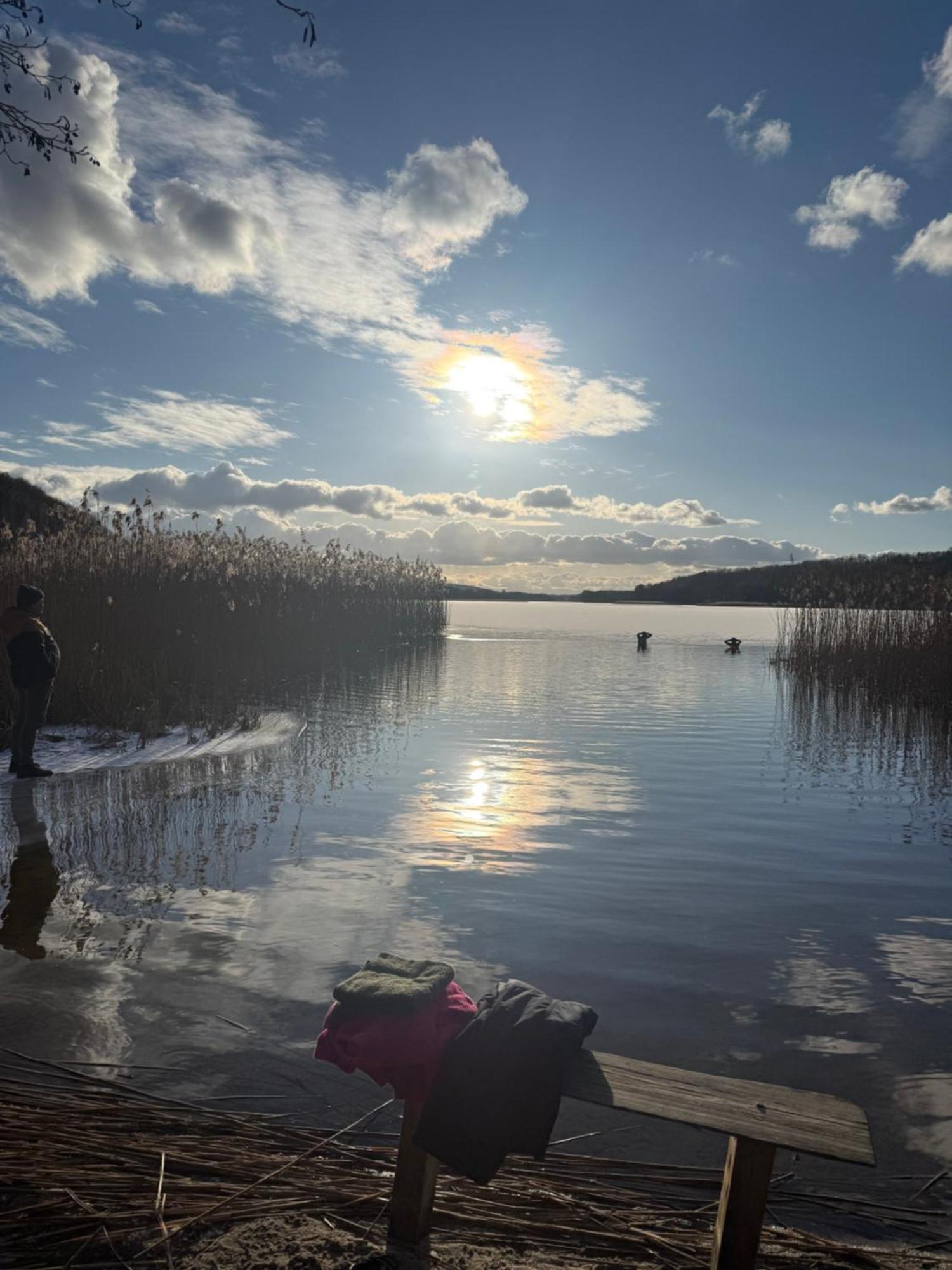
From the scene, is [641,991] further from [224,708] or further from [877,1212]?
[224,708]

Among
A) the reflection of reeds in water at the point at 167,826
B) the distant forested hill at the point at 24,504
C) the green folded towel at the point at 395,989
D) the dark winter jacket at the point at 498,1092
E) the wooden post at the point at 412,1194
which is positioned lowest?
the reflection of reeds in water at the point at 167,826

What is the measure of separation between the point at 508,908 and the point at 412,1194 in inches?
144

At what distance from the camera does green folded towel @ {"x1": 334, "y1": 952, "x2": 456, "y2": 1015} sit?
107 inches

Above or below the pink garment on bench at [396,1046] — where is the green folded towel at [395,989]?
above

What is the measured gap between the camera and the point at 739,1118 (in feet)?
7.77

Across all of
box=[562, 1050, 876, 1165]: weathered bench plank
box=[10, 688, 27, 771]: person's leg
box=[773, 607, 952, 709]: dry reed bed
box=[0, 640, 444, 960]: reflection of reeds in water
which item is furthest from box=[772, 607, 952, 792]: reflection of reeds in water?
box=[562, 1050, 876, 1165]: weathered bench plank

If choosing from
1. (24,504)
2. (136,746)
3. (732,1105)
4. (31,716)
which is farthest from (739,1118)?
(24,504)

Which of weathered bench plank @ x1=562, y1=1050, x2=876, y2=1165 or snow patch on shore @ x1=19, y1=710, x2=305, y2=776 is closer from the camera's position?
weathered bench plank @ x1=562, y1=1050, x2=876, y2=1165

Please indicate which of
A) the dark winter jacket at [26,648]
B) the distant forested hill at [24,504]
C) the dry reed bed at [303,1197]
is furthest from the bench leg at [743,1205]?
the distant forested hill at [24,504]

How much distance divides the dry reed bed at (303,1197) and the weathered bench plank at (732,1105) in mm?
646

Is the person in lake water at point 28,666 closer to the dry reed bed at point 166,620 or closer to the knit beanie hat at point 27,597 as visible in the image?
the knit beanie hat at point 27,597

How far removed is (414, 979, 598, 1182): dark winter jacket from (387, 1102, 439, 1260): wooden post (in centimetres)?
10

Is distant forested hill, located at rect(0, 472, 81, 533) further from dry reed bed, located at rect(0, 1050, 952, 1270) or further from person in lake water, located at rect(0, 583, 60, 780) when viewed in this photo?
dry reed bed, located at rect(0, 1050, 952, 1270)

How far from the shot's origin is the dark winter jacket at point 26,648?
9.83 meters
